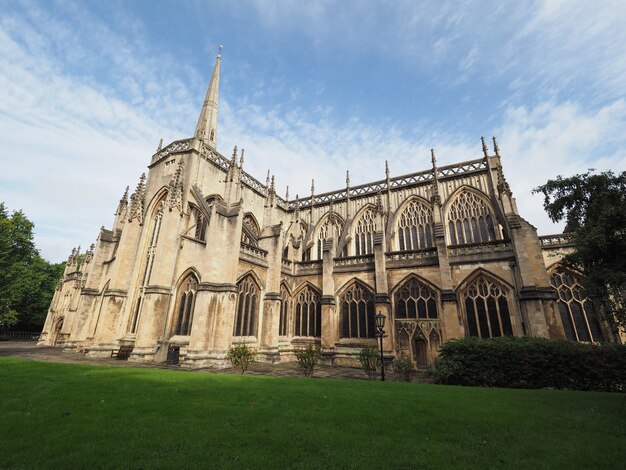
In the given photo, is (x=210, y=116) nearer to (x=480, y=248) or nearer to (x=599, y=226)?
(x=480, y=248)

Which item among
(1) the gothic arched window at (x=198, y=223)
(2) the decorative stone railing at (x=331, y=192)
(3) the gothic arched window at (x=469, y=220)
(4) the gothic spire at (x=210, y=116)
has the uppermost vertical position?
(4) the gothic spire at (x=210, y=116)

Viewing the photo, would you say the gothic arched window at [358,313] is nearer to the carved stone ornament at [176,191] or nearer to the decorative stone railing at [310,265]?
the decorative stone railing at [310,265]

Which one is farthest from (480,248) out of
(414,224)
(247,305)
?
(247,305)

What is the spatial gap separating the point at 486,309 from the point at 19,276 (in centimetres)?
3785

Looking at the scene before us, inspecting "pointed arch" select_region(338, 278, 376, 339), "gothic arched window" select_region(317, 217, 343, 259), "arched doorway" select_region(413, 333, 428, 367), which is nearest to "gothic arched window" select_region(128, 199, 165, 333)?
"pointed arch" select_region(338, 278, 376, 339)

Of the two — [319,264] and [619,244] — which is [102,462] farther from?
[319,264]

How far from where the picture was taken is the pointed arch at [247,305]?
1755 centimetres

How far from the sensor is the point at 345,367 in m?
18.1

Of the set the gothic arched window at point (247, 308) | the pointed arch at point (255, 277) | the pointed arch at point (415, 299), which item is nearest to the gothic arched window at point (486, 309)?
the pointed arch at point (415, 299)

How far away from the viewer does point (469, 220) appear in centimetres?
2239

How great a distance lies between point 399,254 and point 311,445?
1656 centimetres

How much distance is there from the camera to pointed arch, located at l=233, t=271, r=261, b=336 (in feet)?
57.6

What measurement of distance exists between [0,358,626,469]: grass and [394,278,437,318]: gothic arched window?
10157 millimetres

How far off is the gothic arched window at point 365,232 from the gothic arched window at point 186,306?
46.6ft
